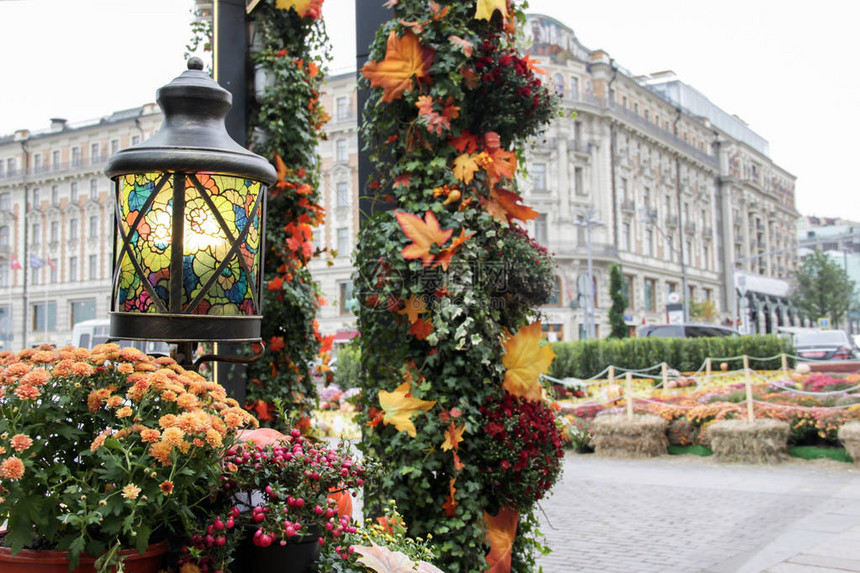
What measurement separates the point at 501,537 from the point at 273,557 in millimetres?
2048

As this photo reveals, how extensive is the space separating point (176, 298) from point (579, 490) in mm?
7274

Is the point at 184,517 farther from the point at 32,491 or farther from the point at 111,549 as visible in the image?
the point at 32,491

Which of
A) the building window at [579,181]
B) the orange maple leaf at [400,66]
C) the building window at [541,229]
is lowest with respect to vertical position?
the orange maple leaf at [400,66]

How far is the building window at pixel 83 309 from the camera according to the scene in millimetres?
34781

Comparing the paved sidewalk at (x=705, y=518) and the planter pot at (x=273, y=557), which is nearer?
the planter pot at (x=273, y=557)

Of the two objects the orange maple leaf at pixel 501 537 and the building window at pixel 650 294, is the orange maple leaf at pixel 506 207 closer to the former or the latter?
the orange maple leaf at pixel 501 537

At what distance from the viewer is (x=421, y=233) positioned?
367 cm

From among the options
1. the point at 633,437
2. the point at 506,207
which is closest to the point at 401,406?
the point at 506,207

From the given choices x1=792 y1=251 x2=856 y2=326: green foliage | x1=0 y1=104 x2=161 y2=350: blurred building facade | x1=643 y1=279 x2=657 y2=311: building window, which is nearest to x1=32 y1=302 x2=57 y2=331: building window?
x1=0 y1=104 x2=161 y2=350: blurred building facade

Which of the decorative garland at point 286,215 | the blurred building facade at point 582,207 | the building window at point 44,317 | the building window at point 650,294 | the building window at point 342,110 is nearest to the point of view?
the decorative garland at point 286,215

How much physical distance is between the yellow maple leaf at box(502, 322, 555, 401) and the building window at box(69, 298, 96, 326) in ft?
114

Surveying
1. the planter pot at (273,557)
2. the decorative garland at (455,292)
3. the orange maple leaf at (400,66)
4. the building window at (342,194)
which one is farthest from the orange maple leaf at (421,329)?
the planter pot at (273,557)

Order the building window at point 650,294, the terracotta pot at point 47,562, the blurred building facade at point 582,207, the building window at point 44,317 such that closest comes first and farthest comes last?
the terracotta pot at point 47,562
the blurred building facade at point 582,207
the building window at point 44,317
the building window at point 650,294

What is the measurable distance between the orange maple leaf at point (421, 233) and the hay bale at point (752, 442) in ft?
27.6
